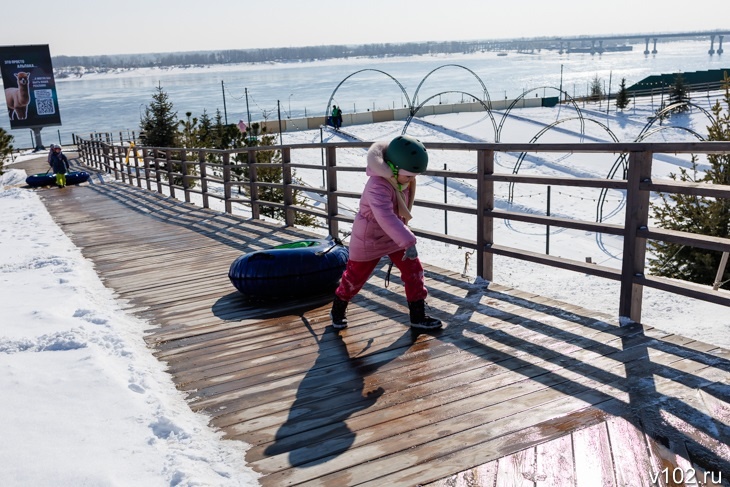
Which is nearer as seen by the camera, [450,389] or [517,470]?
[517,470]

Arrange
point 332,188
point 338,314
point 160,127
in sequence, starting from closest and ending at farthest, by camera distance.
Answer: point 338,314, point 332,188, point 160,127

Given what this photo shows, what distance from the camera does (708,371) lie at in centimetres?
363

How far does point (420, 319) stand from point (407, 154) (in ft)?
3.90

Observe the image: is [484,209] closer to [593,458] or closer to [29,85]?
[593,458]

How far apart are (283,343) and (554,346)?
1.80 meters

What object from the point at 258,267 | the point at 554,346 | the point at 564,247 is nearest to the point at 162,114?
the point at 564,247

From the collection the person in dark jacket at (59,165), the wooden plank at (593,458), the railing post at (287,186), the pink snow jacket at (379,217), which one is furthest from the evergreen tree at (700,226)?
the person in dark jacket at (59,165)

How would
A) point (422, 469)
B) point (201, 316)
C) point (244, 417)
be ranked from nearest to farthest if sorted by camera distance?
point (422, 469)
point (244, 417)
point (201, 316)

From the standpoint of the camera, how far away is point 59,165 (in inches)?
804

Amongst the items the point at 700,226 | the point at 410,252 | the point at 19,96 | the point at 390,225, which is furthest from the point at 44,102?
the point at 410,252

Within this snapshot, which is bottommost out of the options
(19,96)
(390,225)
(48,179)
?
(48,179)

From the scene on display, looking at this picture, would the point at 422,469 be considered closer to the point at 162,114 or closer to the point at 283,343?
the point at 283,343

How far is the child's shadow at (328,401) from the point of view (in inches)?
121

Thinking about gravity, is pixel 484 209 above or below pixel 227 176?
above
